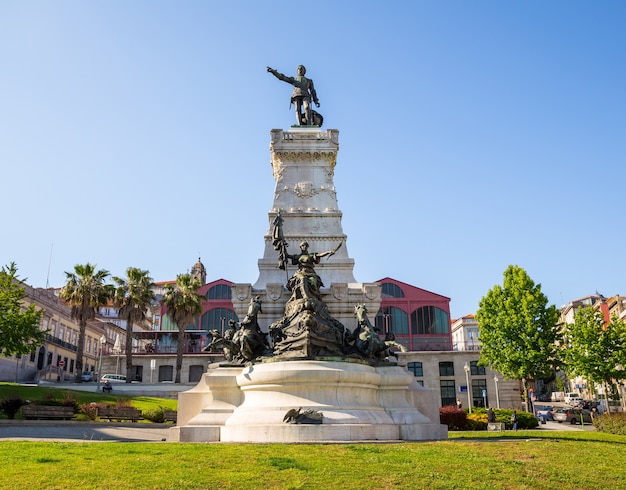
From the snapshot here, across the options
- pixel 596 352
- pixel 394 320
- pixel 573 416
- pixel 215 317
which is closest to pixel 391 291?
pixel 394 320

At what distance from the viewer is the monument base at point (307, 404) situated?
15227mm

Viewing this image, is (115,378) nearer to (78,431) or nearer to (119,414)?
(119,414)

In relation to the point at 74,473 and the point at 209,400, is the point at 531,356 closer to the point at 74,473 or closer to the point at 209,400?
the point at 209,400

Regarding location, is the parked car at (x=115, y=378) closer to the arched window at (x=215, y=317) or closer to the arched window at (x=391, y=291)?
the arched window at (x=215, y=317)

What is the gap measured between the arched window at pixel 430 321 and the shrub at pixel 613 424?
114ft

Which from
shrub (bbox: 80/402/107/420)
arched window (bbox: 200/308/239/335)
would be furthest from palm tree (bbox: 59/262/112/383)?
shrub (bbox: 80/402/107/420)

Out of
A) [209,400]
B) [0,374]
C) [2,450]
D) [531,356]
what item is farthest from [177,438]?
[0,374]

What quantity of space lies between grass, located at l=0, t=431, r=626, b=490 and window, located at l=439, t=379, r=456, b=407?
41.8m

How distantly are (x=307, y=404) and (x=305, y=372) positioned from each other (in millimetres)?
850

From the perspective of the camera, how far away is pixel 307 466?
33.6ft

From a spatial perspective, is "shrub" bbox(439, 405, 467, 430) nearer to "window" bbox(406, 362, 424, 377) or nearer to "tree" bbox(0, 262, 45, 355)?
"tree" bbox(0, 262, 45, 355)

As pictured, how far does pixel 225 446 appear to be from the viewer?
12.8 metres

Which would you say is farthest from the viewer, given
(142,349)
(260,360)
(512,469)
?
(142,349)

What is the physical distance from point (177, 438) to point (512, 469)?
992 cm
